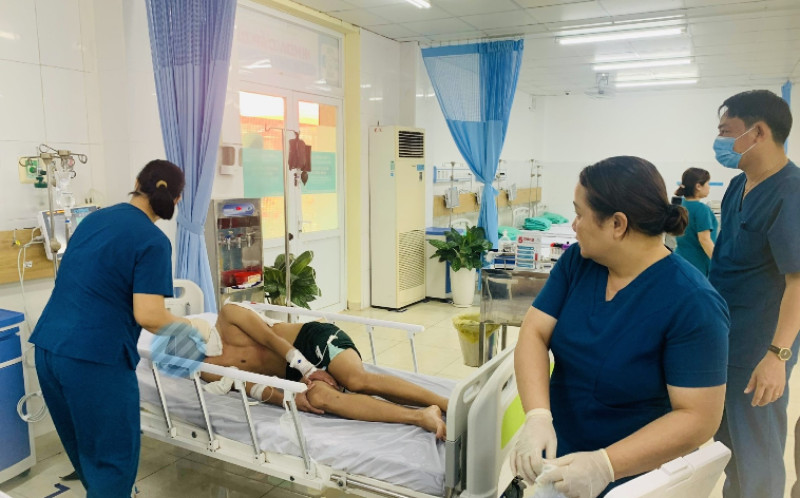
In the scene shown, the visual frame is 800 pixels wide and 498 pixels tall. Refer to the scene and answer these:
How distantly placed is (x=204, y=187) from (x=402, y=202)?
111 inches

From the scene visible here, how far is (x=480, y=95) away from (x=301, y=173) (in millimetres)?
2234

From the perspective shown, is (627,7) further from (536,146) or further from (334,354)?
(536,146)

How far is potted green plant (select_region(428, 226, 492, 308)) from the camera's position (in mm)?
5520

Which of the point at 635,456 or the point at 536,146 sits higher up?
the point at 536,146

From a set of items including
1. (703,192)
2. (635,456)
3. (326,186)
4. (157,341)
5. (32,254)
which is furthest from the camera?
(326,186)

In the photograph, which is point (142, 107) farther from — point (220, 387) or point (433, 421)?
point (433, 421)

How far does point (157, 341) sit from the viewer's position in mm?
2252

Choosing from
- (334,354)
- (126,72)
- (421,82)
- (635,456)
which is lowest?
(334,354)

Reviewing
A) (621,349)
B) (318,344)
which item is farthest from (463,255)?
(621,349)

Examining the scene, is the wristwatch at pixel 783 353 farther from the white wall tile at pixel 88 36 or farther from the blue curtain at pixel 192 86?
the white wall tile at pixel 88 36

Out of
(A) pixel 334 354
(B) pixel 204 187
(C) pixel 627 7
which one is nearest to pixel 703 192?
(C) pixel 627 7

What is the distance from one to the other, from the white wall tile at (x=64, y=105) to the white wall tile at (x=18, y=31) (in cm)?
11

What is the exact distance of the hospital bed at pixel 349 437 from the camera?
183 centimetres

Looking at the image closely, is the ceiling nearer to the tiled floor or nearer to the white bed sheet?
the tiled floor
